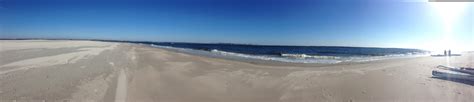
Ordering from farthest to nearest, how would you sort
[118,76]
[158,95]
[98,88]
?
1. [118,76]
2. [98,88]
3. [158,95]

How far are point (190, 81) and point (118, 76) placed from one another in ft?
6.93

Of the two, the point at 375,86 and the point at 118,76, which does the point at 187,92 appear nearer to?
the point at 118,76

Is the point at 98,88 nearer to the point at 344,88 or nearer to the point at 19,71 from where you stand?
the point at 19,71

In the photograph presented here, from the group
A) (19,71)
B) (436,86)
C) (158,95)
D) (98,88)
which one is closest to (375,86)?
(436,86)

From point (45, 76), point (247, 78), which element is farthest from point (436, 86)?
point (45, 76)

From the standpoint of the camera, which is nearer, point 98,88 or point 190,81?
point 98,88

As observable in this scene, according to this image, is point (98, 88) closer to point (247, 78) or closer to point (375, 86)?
point (247, 78)

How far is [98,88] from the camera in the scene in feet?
23.9

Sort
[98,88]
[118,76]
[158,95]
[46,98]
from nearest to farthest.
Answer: [46,98] → [158,95] → [98,88] → [118,76]

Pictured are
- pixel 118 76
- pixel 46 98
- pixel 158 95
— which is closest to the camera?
pixel 46 98

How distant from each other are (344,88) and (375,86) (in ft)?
2.94

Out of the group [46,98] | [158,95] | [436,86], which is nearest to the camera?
[46,98]

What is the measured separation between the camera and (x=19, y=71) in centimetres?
991

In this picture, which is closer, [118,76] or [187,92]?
[187,92]
